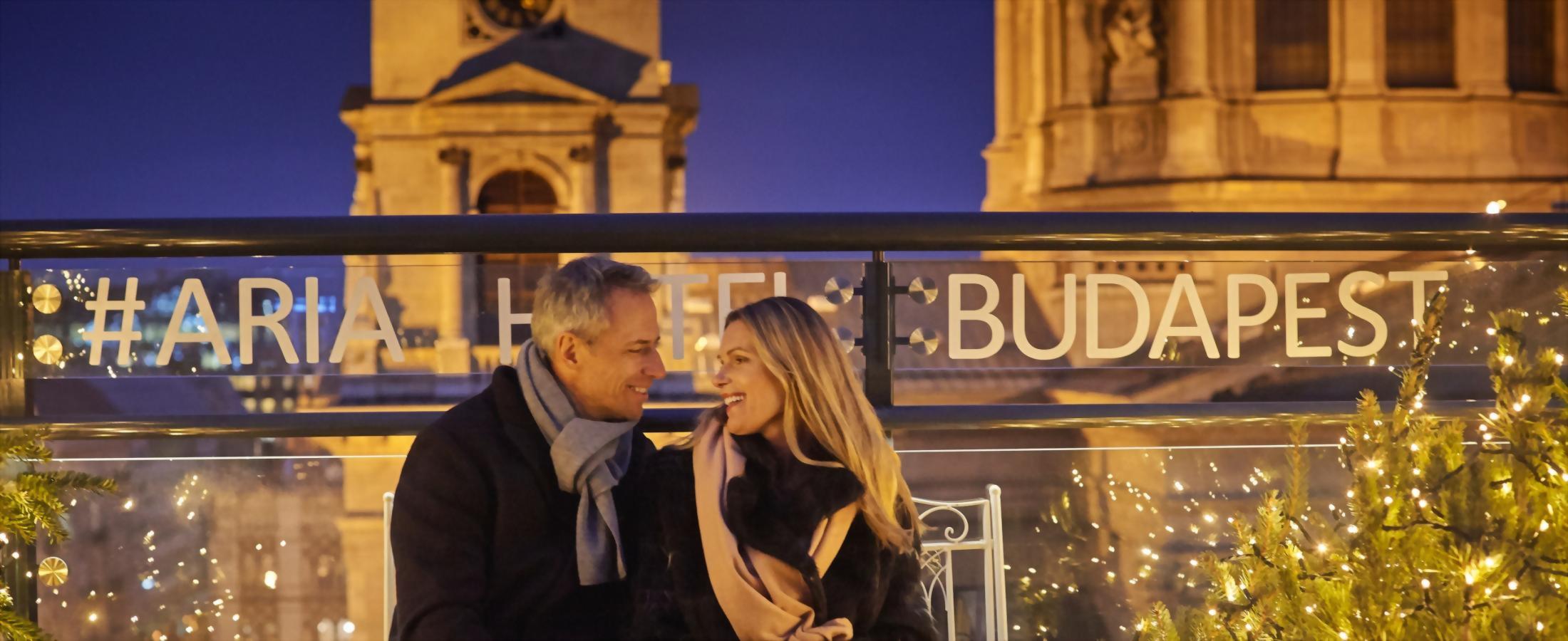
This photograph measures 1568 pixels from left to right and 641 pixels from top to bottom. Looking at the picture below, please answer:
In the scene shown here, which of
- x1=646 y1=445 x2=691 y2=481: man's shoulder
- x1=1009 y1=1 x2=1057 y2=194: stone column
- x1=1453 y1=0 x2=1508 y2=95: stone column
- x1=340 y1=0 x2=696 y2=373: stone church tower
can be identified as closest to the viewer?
x1=646 y1=445 x2=691 y2=481: man's shoulder

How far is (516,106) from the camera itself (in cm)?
3838

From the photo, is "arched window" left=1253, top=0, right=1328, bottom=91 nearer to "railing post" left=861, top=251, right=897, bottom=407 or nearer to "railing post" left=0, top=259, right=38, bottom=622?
"railing post" left=861, top=251, right=897, bottom=407

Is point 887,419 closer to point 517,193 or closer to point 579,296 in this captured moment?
point 579,296

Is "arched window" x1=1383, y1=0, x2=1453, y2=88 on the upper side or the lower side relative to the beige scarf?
upper

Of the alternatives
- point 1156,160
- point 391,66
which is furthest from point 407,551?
point 391,66

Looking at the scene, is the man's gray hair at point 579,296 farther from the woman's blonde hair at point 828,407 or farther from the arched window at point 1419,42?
the arched window at point 1419,42

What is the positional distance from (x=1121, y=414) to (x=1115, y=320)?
1.49ft

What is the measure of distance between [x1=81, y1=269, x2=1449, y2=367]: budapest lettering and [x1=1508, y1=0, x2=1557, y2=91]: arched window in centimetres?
3316

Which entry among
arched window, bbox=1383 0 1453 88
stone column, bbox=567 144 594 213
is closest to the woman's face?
arched window, bbox=1383 0 1453 88

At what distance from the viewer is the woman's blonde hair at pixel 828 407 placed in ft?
10.7

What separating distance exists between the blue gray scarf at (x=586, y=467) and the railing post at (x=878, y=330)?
864 millimetres

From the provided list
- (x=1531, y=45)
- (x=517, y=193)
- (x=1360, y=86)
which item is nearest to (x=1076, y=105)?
(x=1360, y=86)

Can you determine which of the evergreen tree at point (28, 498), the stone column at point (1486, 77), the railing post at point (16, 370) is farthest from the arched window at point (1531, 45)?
the evergreen tree at point (28, 498)

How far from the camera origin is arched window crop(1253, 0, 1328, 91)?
34469 mm
